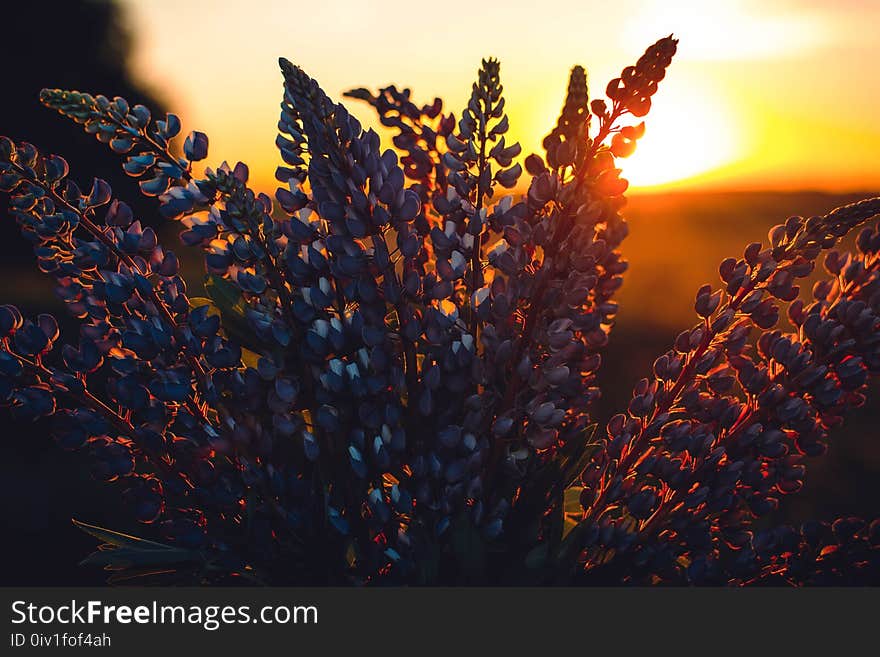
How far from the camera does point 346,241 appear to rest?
611mm

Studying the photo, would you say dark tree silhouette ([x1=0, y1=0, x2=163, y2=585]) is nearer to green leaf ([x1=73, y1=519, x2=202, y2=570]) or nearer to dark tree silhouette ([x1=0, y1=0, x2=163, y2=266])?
dark tree silhouette ([x1=0, y1=0, x2=163, y2=266])

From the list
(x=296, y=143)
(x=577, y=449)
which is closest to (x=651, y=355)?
(x=577, y=449)

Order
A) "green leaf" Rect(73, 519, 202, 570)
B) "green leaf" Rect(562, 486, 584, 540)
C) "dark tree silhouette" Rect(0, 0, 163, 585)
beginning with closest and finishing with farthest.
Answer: "green leaf" Rect(73, 519, 202, 570) < "green leaf" Rect(562, 486, 584, 540) < "dark tree silhouette" Rect(0, 0, 163, 585)

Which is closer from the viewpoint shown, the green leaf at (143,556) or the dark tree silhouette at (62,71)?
the green leaf at (143,556)

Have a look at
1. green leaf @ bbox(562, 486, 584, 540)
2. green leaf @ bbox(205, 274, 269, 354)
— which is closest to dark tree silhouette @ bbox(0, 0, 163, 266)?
green leaf @ bbox(205, 274, 269, 354)

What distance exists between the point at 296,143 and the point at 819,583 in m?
0.55

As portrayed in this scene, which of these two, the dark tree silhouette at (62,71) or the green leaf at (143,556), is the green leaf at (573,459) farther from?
the dark tree silhouette at (62,71)

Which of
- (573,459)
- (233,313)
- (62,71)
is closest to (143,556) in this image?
(233,313)

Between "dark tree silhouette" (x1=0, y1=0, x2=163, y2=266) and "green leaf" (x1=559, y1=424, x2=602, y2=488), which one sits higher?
"dark tree silhouette" (x1=0, y1=0, x2=163, y2=266)

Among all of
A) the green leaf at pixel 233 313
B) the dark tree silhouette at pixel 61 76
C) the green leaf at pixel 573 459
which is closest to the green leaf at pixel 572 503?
the green leaf at pixel 573 459

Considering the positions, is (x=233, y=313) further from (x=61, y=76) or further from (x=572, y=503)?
(x=61, y=76)

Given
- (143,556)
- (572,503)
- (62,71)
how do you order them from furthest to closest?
(62,71) → (572,503) → (143,556)

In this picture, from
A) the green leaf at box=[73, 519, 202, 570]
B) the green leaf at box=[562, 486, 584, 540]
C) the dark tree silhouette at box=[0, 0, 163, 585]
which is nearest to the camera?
the green leaf at box=[73, 519, 202, 570]

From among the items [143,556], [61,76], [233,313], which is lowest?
[143,556]
